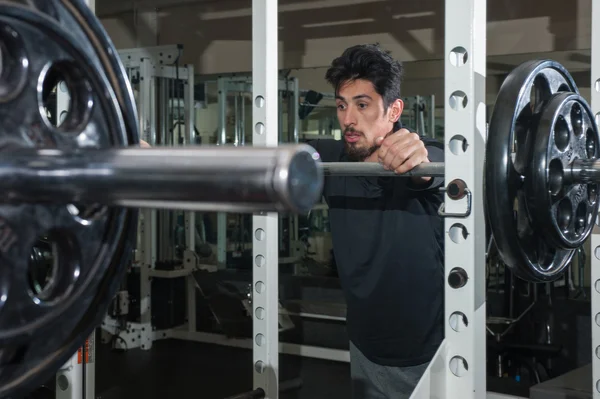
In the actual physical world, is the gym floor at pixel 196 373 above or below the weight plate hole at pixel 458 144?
below

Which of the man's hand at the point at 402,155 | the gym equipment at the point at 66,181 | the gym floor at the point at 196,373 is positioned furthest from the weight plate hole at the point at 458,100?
the gym floor at the point at 196,373

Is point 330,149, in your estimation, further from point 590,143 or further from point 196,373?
point 196,373

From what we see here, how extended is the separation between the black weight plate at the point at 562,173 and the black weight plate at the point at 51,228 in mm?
896

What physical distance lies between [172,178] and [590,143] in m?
1.38

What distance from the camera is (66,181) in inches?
22.8

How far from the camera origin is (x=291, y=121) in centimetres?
637

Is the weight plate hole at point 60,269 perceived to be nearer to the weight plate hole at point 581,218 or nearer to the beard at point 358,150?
the weight plate hole at point 581,218

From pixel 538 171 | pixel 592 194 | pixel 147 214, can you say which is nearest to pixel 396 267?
pixel 592 194

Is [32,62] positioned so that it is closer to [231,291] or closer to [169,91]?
[231,291]

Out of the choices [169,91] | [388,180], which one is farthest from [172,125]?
[388,180]

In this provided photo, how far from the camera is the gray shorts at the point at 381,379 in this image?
2406mm

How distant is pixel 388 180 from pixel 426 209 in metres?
0.15

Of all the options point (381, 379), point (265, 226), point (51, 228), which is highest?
point (51, 228)

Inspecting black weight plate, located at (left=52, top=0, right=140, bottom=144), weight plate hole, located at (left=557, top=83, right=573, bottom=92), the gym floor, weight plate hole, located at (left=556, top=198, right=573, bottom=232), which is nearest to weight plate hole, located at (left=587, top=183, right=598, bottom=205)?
weight plate hole, located at (left=556, top=198, right=573, bottom=232)
